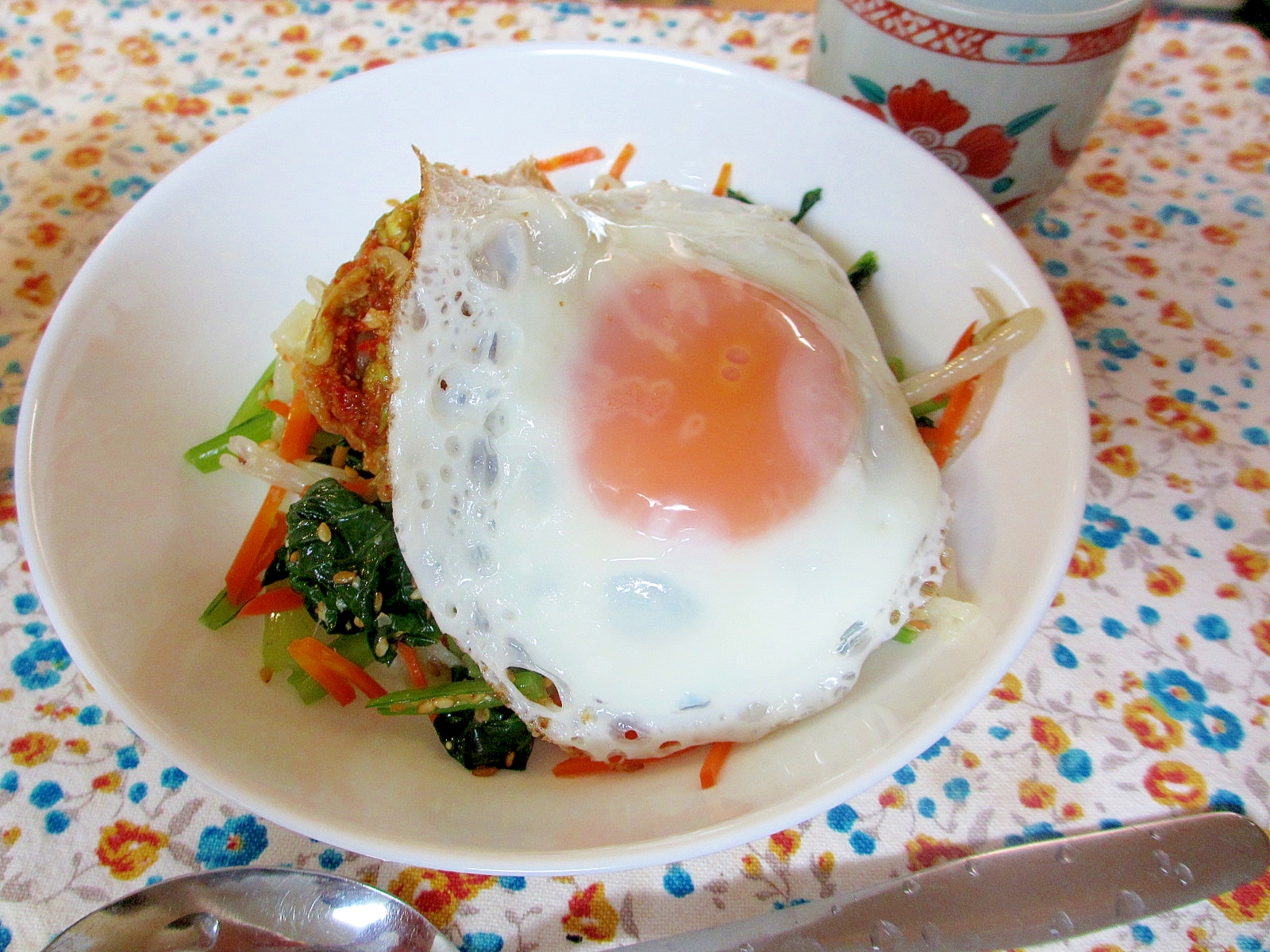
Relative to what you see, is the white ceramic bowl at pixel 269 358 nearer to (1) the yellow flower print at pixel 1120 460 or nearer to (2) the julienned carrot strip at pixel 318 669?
(2) the julienned carrot strip at pixel 318 669

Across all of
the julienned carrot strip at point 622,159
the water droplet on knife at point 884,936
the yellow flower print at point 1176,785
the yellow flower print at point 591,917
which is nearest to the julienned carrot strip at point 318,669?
the yellow flower print at point 591,917

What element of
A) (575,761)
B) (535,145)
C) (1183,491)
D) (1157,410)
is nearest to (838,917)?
(575,761)

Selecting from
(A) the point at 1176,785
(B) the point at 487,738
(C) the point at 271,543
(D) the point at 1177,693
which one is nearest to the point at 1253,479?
(D) the point at 1177,693

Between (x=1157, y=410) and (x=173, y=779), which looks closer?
(x=173, y=779)

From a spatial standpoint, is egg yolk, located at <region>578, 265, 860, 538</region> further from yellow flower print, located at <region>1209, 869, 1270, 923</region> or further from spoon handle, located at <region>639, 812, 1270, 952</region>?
yellow flower print, located at <region>1209, 869, 1270, 923</region>

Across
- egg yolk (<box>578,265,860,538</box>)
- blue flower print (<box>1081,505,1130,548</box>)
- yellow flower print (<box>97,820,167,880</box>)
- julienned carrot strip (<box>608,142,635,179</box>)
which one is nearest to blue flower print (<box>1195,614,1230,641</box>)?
blue flower print (<box>1081,505,1130,548</box>)

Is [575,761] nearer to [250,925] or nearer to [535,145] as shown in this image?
[250,925]
